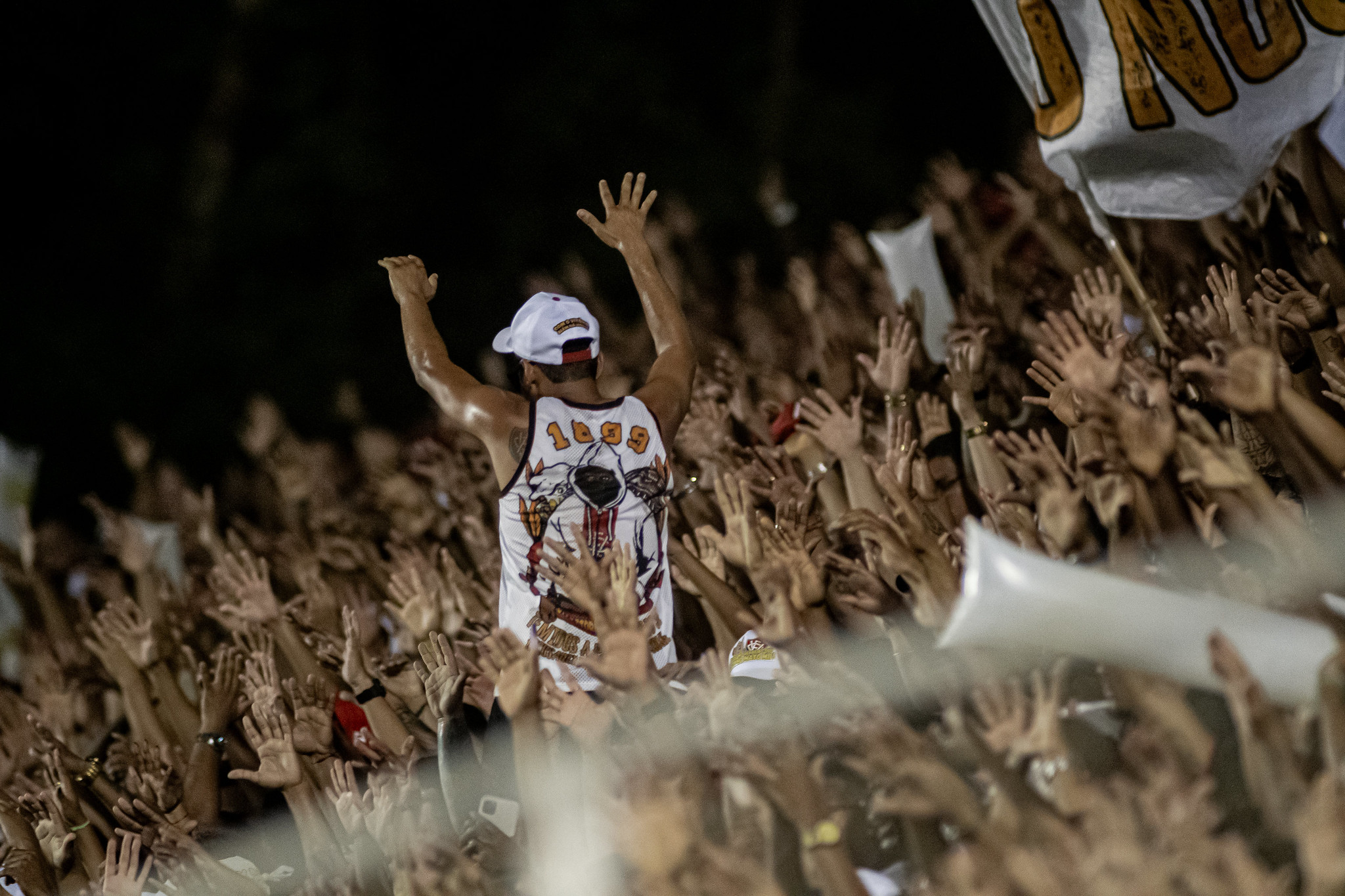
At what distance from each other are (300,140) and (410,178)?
1127 millimetres

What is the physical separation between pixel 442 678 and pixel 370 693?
1.72ft

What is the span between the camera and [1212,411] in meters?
3.76

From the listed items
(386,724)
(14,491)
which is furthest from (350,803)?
(14,491)

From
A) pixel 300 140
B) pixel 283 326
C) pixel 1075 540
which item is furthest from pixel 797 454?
pixel 300 140

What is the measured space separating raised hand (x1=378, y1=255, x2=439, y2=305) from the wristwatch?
6.35 ft

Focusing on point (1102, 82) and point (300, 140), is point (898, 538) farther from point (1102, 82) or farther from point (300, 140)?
point (300, 140)

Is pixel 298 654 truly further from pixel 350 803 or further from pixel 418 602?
pixel 350 803

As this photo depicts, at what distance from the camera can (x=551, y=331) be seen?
3.41m

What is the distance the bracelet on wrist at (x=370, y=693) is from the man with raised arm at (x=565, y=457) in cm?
51

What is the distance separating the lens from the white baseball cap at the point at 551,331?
3.41 metres

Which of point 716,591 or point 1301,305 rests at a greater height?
point 1301,305

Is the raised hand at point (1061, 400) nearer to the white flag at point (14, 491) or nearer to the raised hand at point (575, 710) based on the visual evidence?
the raised hand at point (575, 710)

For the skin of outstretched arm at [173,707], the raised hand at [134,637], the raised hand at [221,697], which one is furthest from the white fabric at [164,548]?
the raised hand at [221,697]

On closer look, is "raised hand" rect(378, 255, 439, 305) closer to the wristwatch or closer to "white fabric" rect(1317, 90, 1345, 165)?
the wristwatch
